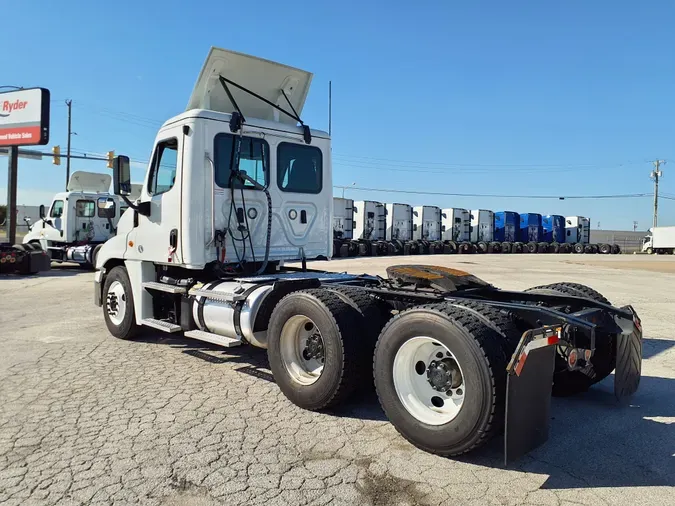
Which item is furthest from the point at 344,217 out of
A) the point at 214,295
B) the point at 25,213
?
the point at 25,213

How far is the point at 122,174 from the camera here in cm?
628

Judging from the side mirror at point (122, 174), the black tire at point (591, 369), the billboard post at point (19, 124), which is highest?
the billboard post at point (19, 124)

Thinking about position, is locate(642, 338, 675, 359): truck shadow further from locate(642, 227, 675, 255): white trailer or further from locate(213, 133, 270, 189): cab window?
locate(642, 227, 675, 255): white trailer

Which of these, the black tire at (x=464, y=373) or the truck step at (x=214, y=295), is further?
the truck step at (x=214, y=295)

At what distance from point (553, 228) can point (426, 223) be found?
1735cm

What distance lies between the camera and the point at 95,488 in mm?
3275

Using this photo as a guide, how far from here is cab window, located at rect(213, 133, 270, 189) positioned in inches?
246

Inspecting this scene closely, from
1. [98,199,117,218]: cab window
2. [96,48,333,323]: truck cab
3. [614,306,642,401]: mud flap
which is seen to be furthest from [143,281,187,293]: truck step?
[614,306,642,401]: mud flap

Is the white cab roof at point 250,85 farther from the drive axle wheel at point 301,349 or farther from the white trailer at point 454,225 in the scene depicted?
the white trailer at point 454,225

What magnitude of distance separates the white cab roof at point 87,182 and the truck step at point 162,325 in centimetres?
1532

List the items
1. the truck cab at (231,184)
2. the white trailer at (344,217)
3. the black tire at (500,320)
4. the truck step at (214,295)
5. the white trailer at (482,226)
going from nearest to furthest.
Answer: the black tire at (500,320) < the truck step at (214,295) < the truck cab at (231,184) < the white trailer at (344,217) < the white trailer at (482,226)

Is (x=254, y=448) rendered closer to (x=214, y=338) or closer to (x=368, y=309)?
(x=368, y=309)

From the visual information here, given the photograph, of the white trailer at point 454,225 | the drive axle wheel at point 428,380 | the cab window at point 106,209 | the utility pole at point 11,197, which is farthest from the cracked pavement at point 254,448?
the white trailer at point 454,225

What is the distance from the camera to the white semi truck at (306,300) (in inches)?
142
